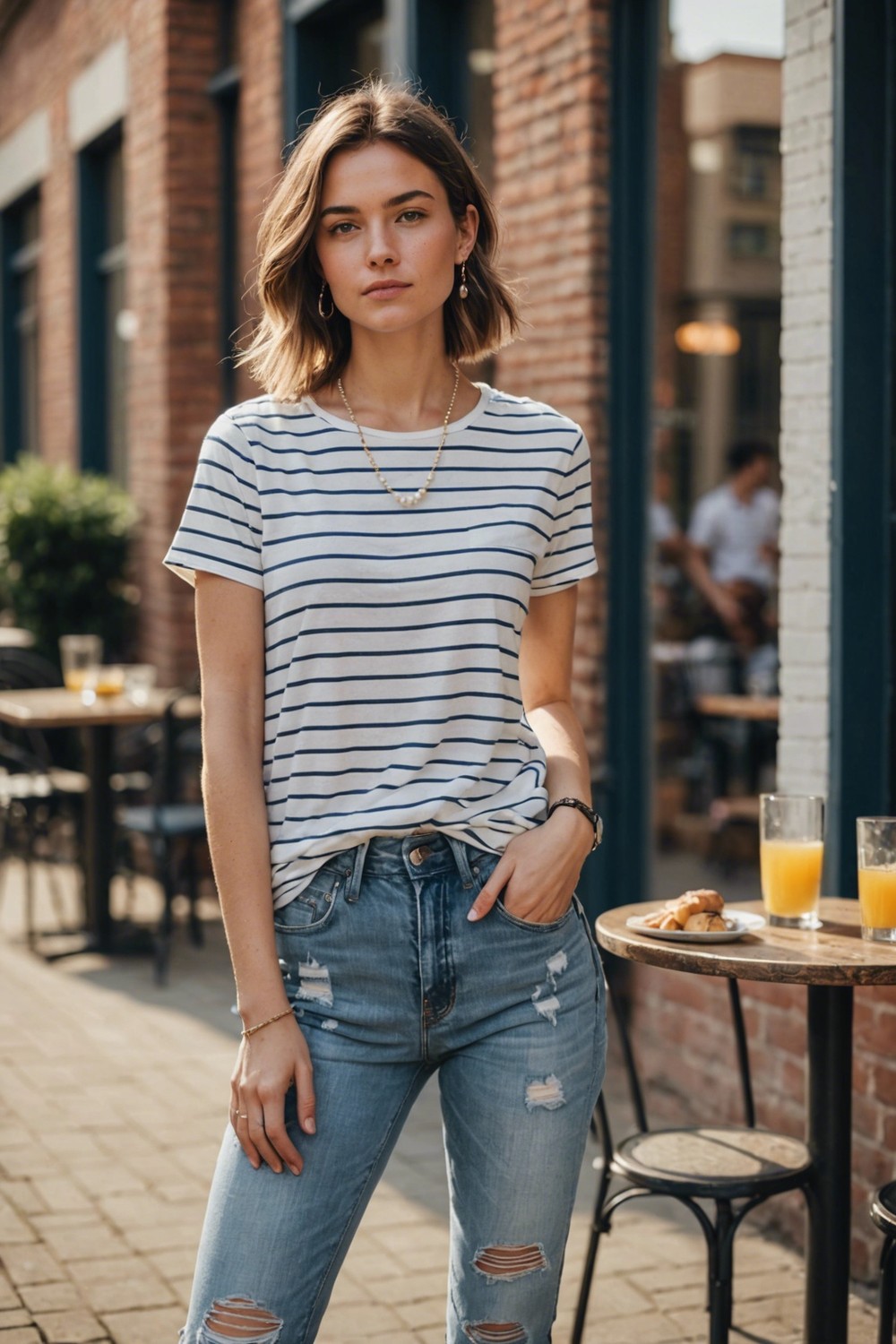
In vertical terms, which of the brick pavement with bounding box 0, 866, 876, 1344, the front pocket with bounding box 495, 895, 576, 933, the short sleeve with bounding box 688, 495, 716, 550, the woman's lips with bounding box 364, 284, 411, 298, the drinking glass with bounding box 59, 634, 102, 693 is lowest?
the brick pavement with bounding box 0, 866, 876, 1344

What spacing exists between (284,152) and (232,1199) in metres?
5.42

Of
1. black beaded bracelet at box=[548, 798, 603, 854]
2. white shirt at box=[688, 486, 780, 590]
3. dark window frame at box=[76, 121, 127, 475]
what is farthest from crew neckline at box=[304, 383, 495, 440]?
dark window frame at box=[76, 121, 127, 475]

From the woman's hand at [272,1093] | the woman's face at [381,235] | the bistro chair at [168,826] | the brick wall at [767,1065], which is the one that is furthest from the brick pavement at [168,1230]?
A: the woman's face at [381,235]

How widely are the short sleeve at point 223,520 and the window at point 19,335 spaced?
11022 millimetres

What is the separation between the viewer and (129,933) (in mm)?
6992

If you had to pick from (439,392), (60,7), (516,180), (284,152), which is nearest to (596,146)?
(516,180)

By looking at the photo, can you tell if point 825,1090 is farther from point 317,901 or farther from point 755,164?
point 755,164

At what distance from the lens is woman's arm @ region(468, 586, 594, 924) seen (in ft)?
6.52

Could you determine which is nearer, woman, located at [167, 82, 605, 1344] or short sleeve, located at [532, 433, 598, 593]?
woman, located at [167, 82, 605, 1344]

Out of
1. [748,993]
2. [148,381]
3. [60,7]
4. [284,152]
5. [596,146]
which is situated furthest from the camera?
[60,7]

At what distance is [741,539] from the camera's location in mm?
9258

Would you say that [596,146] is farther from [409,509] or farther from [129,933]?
[129,933]

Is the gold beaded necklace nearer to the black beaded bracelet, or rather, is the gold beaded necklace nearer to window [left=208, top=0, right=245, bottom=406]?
the black beaded bracelet

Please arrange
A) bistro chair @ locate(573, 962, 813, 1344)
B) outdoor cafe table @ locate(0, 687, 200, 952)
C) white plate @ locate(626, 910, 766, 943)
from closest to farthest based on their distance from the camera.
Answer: white plate @ locate(626, 910, 766, 943)
bistro chair @ locate(573, 962, 813, 1344)
outdoor cafe table @ locate(0, 687, 200, 952)
